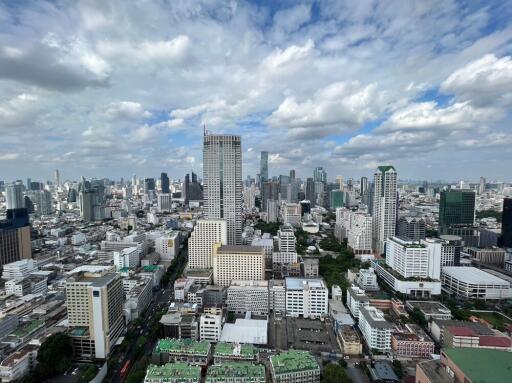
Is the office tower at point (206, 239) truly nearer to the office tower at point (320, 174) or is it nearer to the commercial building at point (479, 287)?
the commercial building at point (479, 287)

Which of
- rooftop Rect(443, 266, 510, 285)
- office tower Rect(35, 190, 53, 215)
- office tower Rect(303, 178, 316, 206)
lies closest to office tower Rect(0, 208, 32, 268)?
office tower Rect(35, 190, 53, 215)

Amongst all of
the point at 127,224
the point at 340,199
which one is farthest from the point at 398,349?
the point at 340,199

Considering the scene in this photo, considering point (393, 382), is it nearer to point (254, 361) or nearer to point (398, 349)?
point (398, 349)

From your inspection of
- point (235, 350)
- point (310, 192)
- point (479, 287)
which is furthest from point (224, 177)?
point (310, 192)

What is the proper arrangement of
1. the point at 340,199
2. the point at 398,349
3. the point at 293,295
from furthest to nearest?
1. the point at 340,199
2. the point at 293,295
3. the point at 398,349

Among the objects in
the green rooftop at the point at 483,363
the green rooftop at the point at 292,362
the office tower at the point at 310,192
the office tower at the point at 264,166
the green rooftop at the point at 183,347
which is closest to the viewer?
the green rooftop at the point at 483,363

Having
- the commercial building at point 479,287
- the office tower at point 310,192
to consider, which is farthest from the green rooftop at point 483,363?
the office tower at point 310,192

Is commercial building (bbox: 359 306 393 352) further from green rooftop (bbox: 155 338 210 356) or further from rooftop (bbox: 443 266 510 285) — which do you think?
rooftop (bbox: 443 266 510 285)
